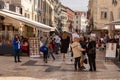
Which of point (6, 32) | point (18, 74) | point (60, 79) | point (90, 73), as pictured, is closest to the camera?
point (60, 79)

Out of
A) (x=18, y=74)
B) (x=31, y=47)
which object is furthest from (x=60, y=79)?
(x=31, y=47)

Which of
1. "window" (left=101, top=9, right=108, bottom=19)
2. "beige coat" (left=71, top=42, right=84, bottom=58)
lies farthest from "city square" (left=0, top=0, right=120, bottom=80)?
"window" (left=101, top=9, right=108, bottom=19)

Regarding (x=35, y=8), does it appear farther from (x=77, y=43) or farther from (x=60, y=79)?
(x=60, y=79)

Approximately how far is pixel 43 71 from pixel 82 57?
2.26 metres

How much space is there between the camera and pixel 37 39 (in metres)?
29.5

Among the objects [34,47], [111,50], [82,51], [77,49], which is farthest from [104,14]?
[77,49]

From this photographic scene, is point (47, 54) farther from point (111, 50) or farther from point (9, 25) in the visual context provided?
point (9, 25)

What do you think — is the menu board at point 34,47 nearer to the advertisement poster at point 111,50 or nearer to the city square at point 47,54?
the city square at point 47,54

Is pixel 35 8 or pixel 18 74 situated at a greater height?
pixel 35 8

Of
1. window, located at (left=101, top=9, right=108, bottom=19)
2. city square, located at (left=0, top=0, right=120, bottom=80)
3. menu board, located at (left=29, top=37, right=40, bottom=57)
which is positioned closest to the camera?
city square, located at (left=0, top=0, right=120, bottom=80)

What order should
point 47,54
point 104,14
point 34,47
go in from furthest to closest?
point 104,14
point 34,47
point 47,54

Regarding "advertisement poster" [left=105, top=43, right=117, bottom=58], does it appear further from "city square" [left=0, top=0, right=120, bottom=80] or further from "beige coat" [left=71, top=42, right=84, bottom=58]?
"beige coat" [left=71, top=42, right=84, bottom=58]

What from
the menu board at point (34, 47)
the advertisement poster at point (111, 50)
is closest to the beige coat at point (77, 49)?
the advertisement poster at point (111, 50)

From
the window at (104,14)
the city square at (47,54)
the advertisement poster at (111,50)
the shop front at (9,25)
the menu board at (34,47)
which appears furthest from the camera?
the window at (104,14)
